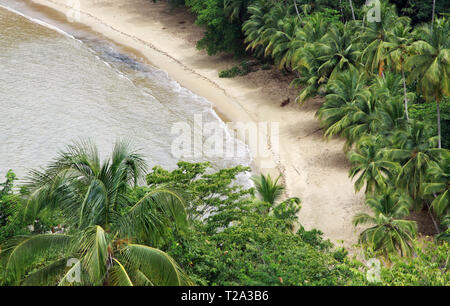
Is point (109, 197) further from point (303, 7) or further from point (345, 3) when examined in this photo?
point (345, 3)

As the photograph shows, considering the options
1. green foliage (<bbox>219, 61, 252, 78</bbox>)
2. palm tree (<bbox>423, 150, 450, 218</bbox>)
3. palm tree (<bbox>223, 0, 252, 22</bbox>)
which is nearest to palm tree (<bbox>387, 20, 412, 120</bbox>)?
palm tree (<bbox>423, 150, 450, 218</bbox>)

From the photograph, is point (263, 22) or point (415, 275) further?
point (263, 22)

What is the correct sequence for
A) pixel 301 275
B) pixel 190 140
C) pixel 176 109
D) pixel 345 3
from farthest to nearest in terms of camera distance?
pixel 345 3 → pixel 176 109 → pixel 190 140 → pixel 301 275

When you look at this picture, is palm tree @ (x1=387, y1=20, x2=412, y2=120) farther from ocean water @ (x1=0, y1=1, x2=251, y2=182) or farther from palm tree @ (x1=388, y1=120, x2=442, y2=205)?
ocean water @ (x1=0, y1=1, x2=251, y2=182)

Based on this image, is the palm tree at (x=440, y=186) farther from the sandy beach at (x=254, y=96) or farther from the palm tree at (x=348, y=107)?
the palm tree at (x=348, y=107)

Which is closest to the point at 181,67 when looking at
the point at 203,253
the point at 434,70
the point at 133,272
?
the point at 434,70

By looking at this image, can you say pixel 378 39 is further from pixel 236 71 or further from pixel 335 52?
pixel 236 71

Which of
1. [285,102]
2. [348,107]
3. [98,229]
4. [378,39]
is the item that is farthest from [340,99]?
[98,229]
